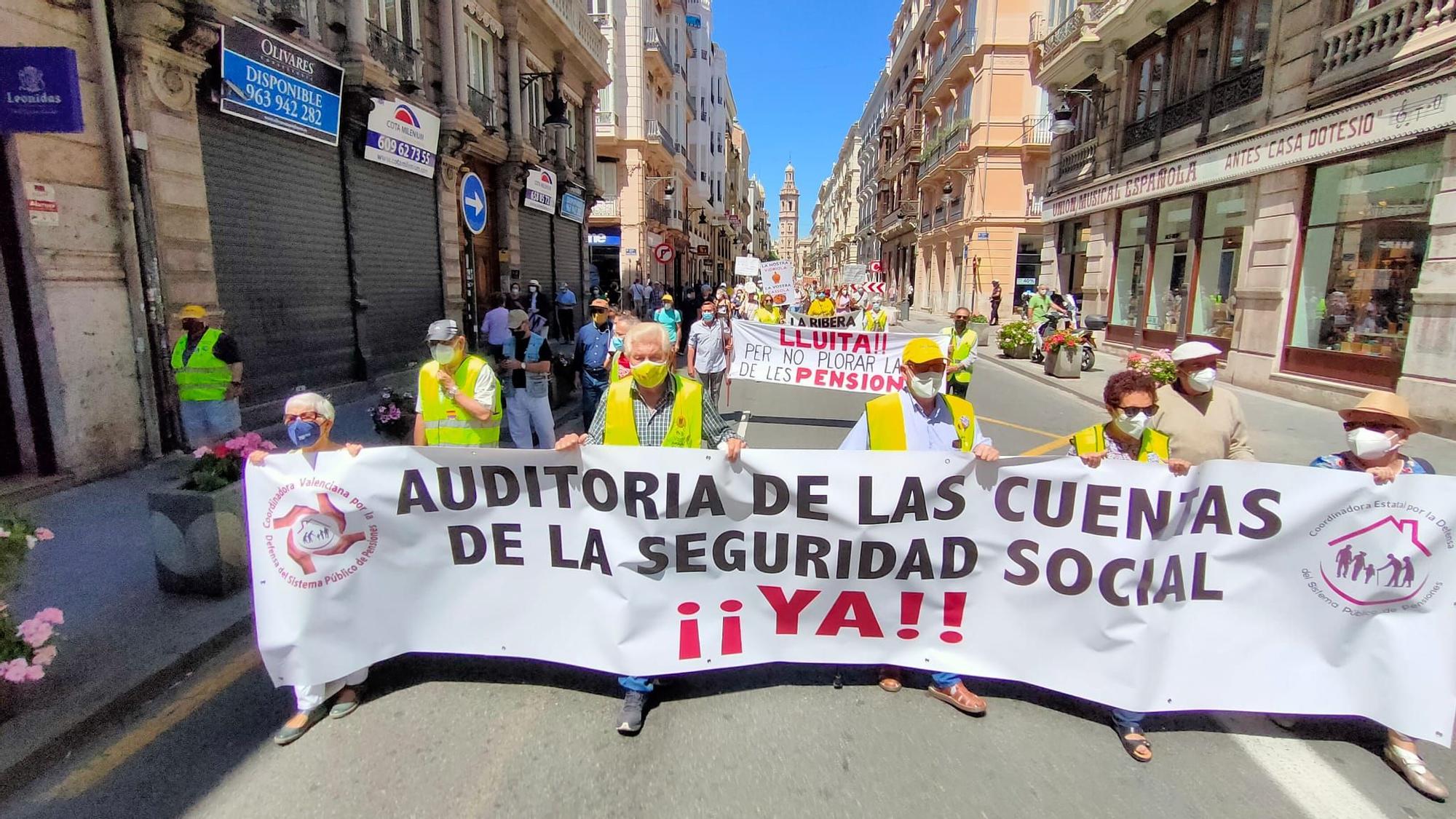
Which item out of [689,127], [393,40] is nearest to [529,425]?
[393,40]

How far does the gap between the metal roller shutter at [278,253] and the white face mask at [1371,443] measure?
10.5m

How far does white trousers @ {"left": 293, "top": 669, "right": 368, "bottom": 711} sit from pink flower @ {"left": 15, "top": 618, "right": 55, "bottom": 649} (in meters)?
0.95

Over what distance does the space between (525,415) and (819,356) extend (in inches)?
189

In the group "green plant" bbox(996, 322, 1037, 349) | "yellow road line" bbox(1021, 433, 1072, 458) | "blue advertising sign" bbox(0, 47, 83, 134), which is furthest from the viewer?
"green plant" bbox(996, 322, 1037, 349)

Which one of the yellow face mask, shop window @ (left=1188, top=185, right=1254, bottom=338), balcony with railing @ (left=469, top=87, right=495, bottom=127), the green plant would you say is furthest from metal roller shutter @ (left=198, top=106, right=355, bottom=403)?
shop window @ (left=1188, top=185, right=1254, bottom=338)

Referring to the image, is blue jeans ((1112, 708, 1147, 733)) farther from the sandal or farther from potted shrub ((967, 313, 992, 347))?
potted shrub ((967, 313, 992, 347))

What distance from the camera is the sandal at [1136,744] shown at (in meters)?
3.10

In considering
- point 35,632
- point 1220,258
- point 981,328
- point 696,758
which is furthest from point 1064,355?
point 35,632

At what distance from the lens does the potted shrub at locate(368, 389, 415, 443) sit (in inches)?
273

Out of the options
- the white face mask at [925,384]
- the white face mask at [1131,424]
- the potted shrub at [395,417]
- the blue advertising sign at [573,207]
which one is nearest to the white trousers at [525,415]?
the potted shrub at [395,417]

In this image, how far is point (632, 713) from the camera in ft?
10.8

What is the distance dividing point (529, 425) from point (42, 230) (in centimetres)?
445

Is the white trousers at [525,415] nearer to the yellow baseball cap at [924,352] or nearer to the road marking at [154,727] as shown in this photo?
the road marking at [154,727]

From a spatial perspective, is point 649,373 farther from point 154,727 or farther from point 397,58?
point 397,58
